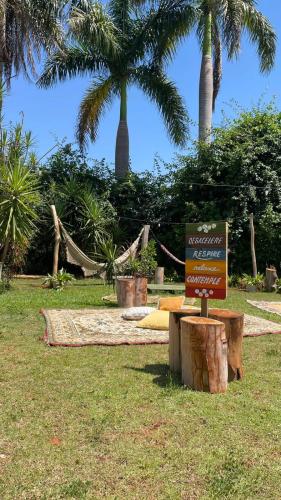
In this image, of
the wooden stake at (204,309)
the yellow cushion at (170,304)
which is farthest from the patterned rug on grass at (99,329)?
the wooden stake at (204,309)

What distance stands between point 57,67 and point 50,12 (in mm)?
3534

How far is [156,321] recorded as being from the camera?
21.0 ft

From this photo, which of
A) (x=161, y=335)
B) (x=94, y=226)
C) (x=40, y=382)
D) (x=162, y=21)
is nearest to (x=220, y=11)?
(x=162, y=21)

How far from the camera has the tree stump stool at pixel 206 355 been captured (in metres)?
3.70

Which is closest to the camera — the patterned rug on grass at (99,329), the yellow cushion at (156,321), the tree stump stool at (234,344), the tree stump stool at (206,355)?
the tree stump stool at (206,355)

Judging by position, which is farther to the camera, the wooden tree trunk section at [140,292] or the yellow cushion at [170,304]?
the wooden tree trunk section at [140,292]

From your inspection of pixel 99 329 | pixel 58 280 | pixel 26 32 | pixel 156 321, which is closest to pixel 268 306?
pixel 156 321

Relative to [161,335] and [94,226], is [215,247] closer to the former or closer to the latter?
[161,335]

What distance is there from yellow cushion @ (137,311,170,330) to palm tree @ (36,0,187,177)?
10867 mm

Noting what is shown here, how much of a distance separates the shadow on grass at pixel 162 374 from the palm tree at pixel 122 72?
1288cm

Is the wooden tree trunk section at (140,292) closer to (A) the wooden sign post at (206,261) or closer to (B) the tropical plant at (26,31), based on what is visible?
(A) the wooden sign post at (206,261)

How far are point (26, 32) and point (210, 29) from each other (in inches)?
248

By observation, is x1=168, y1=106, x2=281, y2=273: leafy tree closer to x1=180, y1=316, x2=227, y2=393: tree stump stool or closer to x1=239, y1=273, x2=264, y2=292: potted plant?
x1=239, y1=273, x2=264, y2=292: potted plant

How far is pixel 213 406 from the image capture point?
3428 mm
